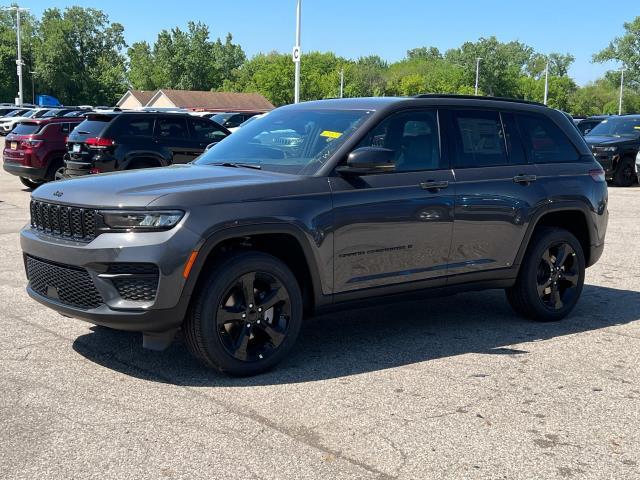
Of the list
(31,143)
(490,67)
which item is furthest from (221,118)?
(490,67)

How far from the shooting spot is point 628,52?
118 m

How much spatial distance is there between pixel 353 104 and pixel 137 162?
343 inches

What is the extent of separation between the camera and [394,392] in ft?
15.5

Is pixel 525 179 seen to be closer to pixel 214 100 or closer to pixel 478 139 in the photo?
pixel 478 139

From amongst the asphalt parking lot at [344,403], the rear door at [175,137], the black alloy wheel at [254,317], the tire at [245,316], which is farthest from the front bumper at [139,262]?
the rear door at [175,137]

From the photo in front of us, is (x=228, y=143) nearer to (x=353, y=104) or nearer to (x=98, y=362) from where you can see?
(x=353, y=104)

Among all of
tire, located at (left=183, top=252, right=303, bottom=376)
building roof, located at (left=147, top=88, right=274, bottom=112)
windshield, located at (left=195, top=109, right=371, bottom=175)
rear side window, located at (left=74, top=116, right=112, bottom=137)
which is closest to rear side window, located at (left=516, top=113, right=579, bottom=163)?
windshield, located at (left=195, top=109, right=371, bottom=175)

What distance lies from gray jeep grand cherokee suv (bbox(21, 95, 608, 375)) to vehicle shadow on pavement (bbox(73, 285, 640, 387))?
0.74 feet

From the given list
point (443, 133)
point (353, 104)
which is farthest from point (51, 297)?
point (443, 133)

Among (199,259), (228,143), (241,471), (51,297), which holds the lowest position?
(241,471)

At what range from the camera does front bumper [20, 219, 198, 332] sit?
4.51 m

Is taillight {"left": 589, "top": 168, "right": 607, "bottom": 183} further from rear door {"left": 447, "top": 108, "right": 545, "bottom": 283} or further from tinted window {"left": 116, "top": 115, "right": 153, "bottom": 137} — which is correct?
tinted window {"left": 116, "top": 115, "right": 153, "bottom": 137}

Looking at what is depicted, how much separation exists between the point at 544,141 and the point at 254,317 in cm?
312

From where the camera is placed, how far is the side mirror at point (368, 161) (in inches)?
201
